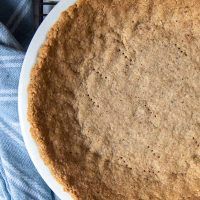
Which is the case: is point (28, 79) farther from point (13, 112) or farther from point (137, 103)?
point (137, 103)

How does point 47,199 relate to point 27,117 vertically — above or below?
below

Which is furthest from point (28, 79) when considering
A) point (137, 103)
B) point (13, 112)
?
point (137, 103)

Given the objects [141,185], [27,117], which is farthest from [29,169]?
[141,185]

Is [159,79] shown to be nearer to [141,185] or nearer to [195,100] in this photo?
[195,100]
